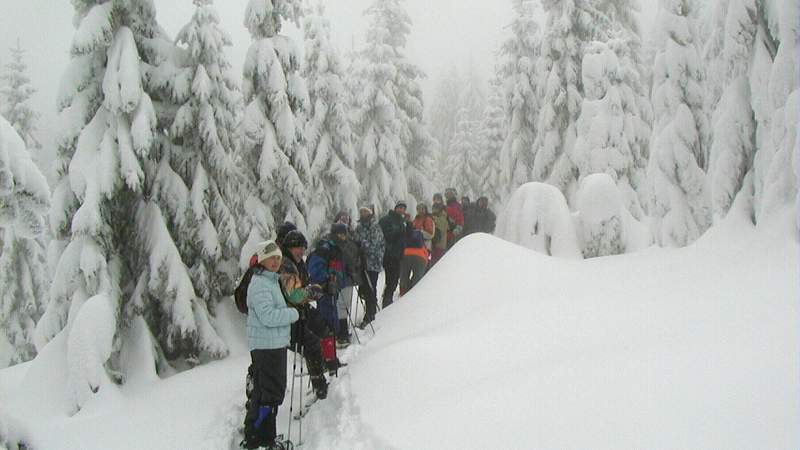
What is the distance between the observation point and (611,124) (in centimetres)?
1967

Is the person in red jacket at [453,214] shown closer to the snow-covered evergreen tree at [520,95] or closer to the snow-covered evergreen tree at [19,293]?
the snow-covered evergreen tree at [520,95]

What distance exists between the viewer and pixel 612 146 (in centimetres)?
1977

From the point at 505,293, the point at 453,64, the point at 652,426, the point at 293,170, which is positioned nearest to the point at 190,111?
the point at 293,170

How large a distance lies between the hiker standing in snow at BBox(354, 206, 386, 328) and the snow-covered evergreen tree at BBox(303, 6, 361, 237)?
907cm

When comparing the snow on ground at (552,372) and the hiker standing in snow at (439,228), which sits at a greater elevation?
the hiker standing in snow at (439,228)

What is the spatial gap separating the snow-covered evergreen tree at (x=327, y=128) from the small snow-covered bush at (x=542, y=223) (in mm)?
7286

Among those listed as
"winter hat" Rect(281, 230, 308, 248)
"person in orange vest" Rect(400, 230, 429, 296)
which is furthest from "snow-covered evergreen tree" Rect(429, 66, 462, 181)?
"winter hat" Rect(281, 230, 308, 248)

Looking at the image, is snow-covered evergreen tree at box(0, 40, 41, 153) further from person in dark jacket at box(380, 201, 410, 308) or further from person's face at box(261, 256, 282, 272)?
person's face at box(261, 256, 282, 272)

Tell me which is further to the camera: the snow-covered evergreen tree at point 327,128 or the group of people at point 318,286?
the snow-covered evergreen tree at point 327,128

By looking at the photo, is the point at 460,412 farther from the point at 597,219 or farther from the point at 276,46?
the point at 276,46

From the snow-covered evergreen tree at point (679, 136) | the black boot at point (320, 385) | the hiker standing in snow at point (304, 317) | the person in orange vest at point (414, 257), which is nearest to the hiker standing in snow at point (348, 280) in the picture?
the hiker standing in snow at point (304, 317)

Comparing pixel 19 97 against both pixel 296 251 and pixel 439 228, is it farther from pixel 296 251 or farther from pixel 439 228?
pixel 296 251

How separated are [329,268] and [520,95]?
1935 cm

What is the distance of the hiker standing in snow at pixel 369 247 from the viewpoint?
10.4 metres
